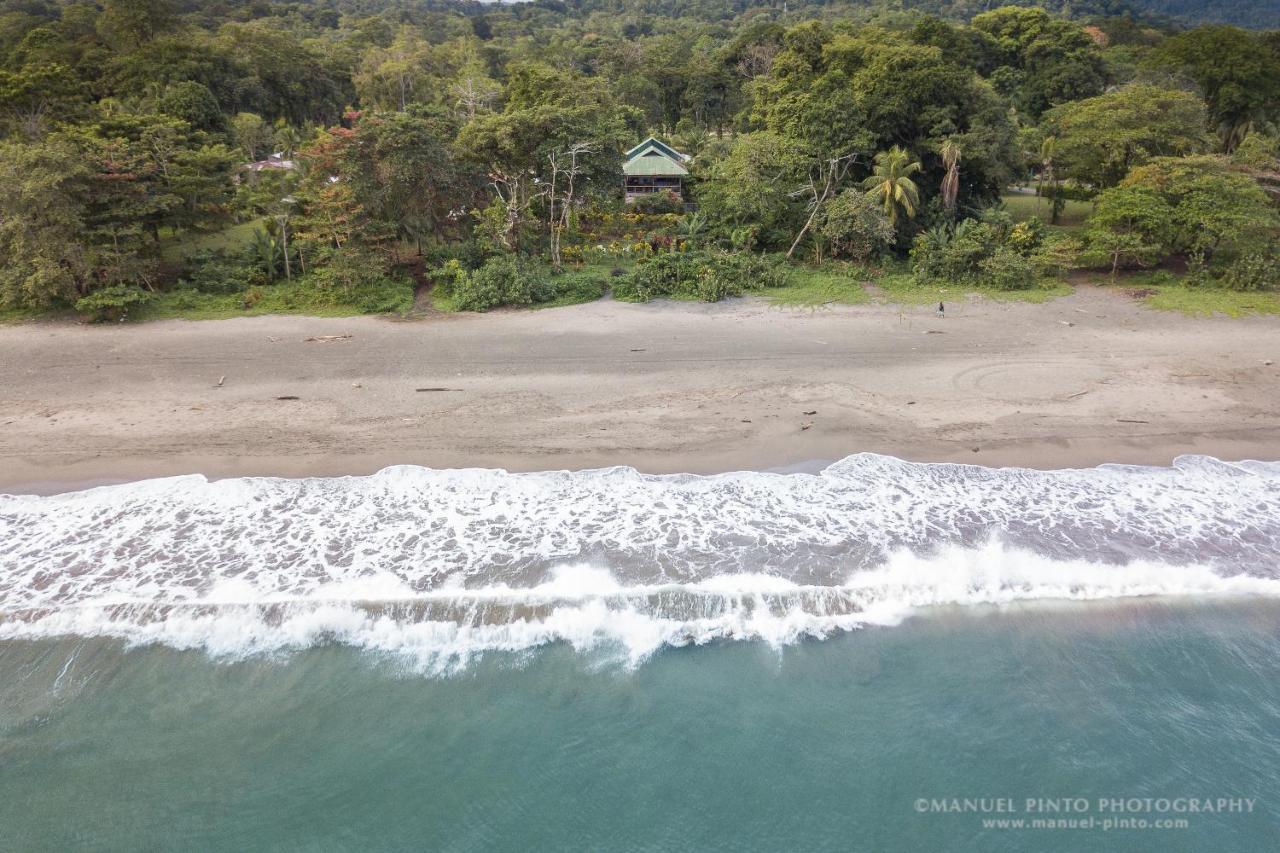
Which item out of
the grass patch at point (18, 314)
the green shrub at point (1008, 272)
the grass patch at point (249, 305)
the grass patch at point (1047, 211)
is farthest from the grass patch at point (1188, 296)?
the grass patch at point (18, 314)

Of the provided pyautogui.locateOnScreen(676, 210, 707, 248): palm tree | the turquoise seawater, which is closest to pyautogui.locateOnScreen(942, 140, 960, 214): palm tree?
pyautogui.locateOnScreen(676, 210, 707, 248): palm tree

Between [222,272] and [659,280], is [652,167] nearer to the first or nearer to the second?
[659,280]

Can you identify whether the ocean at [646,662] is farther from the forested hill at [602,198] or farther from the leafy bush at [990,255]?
the leafy bush at [990,255]

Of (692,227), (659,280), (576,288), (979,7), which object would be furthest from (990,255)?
(979,7)

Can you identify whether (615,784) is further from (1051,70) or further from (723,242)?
(1051,70)

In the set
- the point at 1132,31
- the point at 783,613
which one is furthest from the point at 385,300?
the point at 1132,31

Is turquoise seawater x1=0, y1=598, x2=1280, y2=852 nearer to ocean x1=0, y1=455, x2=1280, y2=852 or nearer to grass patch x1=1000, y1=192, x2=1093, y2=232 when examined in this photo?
ocean x1=0, y1=455, x2=1280, y2=852

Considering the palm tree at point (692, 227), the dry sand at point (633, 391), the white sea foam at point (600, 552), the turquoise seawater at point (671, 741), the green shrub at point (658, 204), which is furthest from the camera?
the green shrub at point (658, 204)
